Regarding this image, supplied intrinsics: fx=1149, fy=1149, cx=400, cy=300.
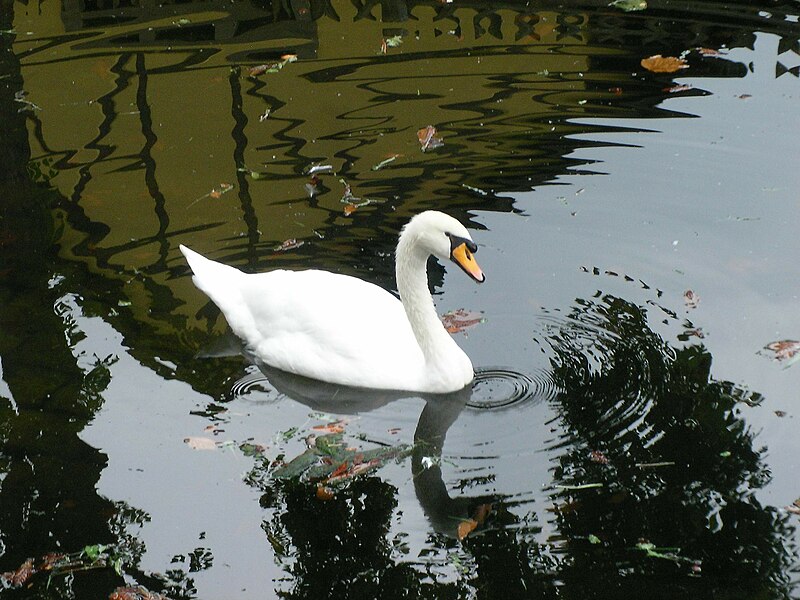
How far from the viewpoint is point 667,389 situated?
680cm

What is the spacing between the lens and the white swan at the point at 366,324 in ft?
22.6

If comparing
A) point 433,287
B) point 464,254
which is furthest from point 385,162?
point 464,254

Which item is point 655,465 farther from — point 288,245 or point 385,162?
point 385,162

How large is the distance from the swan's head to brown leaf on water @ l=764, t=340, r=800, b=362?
1.95 m

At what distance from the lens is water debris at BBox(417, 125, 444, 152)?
10.1 meters

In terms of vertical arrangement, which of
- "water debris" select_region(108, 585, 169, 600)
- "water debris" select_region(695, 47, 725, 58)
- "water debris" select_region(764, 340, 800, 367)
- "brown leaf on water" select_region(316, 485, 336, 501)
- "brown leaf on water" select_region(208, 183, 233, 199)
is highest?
"water debris" select_region(695, 47, 725, 58)

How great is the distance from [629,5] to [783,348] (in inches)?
268

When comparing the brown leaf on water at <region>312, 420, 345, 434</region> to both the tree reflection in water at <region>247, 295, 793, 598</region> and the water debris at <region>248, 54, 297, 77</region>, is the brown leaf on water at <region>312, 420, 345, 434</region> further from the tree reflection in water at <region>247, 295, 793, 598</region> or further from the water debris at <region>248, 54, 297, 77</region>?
→ the water debris at <region>248, 54, 297, 77</region>

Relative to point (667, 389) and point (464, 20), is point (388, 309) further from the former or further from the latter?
point (464, 20)

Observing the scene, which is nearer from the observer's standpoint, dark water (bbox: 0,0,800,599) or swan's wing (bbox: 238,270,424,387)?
dark water (bbox: 0,0,800,599)

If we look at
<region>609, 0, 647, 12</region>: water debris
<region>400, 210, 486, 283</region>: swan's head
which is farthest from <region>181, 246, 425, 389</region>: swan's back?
<region>609, 0, 647, 12</region>: water debris

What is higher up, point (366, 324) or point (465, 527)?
point (366, 324)

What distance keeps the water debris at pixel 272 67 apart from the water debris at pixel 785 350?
21.4 feet

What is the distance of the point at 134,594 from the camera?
17.9 feet
